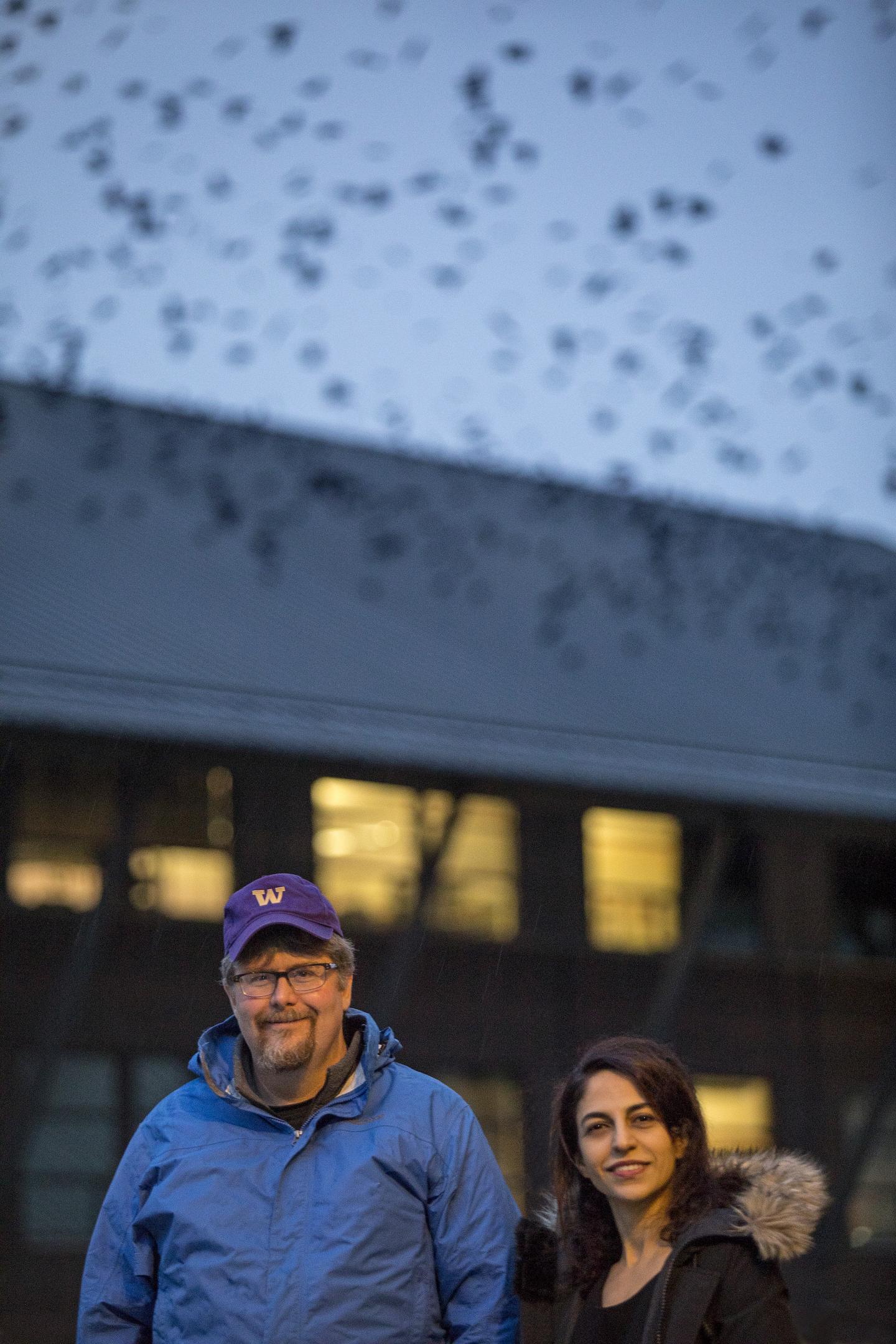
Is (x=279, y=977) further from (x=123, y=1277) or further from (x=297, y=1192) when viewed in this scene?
(x=123, y=1277)

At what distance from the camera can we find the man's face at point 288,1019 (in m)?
2.84

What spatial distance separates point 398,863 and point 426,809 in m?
0.64

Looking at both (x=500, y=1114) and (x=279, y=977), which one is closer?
(x=279, y=977)

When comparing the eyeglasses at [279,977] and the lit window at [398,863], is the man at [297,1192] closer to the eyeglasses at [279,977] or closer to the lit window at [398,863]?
the eyeglasses at [279,977]

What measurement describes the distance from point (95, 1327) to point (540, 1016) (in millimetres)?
10860

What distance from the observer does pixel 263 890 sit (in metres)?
2.97

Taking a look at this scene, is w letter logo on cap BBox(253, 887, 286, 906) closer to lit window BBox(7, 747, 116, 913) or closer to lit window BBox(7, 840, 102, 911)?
lit window BBox(7, 747, 116, 913)

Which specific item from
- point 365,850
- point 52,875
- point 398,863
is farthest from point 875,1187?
point 52,875

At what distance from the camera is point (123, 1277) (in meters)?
2.94

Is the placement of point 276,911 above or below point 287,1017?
above

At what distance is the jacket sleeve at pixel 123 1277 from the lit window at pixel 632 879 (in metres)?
11.4

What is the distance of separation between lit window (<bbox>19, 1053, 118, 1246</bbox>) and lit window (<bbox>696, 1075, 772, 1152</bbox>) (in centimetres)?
508

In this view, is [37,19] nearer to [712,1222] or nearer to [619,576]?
[712,1222]

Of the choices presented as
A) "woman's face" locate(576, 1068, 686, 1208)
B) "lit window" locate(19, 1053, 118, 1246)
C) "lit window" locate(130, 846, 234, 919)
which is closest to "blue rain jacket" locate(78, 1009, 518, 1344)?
"woman's face" locate(576, 1068, 686, 1208)
